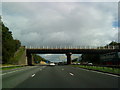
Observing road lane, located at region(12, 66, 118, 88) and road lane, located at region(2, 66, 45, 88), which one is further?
road lane, located at region(2, 66, 45, 88)

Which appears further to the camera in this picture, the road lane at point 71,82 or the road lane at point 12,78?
the road lane at point 12,78

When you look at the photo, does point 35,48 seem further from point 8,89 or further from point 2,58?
point 8,89

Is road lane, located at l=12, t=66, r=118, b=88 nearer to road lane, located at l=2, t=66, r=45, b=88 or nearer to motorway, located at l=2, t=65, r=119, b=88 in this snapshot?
motorway, located at l=2, t=65, r=119, b=88

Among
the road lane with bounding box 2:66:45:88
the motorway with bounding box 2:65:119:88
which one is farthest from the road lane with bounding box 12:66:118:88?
the road lane with bounding box 2:66:45:88

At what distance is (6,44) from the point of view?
7888cm

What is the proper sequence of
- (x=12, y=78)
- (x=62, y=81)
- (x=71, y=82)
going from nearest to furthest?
(x=71, y=82), (x=62, y=81), (x=12, y=78)

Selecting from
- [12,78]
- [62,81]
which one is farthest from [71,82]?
[12,78]

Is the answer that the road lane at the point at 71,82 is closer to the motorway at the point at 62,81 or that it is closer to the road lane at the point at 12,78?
the motorway at the point at 62,81

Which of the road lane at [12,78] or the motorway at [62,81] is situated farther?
the road lane at [12,78]

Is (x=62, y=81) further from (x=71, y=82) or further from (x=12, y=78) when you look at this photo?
(x=12, y=78)

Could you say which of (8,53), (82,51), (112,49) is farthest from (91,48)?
(8,53)

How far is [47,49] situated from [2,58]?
18.3 meters

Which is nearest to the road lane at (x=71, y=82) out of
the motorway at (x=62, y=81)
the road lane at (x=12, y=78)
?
the motorway at (x=62, y=81)

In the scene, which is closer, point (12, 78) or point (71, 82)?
point (71, 82)
